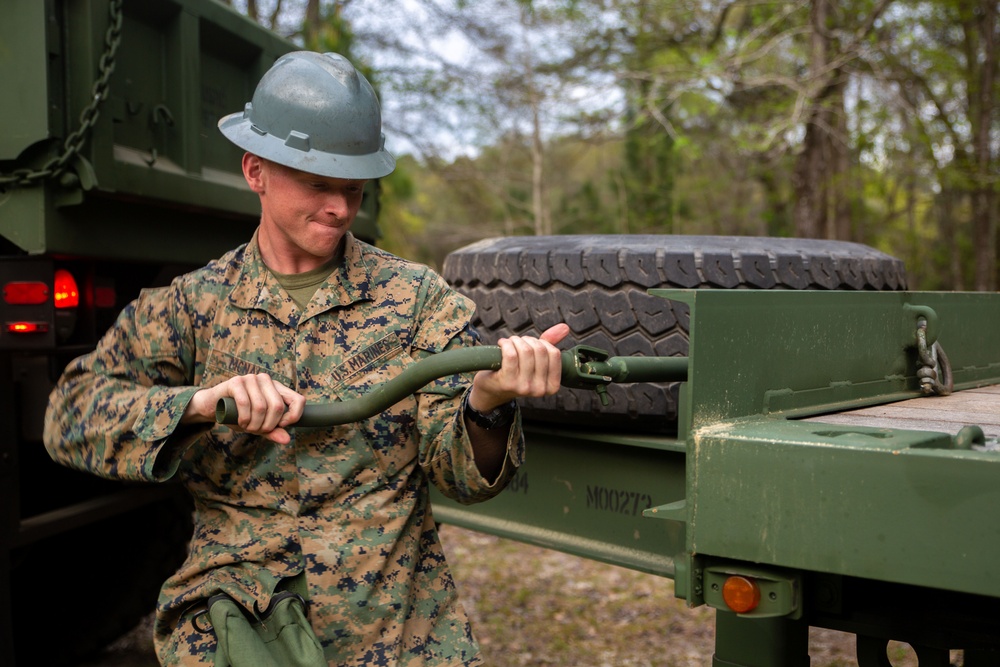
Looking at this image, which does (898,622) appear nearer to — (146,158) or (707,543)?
(707,543)

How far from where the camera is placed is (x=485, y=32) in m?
12.7

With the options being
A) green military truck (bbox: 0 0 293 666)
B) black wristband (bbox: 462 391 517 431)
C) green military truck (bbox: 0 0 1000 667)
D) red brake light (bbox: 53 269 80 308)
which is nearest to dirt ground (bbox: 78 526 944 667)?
green military truck (bbox: 0 0 293 666)

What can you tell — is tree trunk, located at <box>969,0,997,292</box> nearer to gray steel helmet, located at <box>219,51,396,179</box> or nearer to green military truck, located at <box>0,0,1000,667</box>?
green military truck, located at <box>0,0,1000,667</box>

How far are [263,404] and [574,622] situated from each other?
3.00 meters

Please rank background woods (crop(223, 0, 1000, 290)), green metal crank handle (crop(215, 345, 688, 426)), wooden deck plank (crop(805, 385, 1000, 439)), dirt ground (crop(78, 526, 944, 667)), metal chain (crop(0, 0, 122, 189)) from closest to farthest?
green metal crank handle (crop(215, 345, 688, 426)), wooden deck plank (crop(805, 385, 1000, 439)), metal chain (crop(0, 0, 122, 189)), dirt ground (crop(78, 526, 944, 667)), background woods (crop(223, 0, 1000, 290))

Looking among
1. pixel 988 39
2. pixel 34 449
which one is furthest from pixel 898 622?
pixel 988 39

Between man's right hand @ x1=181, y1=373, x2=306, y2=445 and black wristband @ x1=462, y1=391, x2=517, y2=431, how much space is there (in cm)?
33

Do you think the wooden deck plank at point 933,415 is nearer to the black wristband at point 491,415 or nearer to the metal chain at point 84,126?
the black wristband at point 491,415

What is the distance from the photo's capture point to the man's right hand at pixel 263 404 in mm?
1762

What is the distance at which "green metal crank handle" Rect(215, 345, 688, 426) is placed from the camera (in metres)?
1.75

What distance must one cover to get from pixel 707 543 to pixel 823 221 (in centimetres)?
717

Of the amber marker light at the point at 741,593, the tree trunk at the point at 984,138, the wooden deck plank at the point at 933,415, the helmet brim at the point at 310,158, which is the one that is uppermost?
the tree trunk at the point at 984,138

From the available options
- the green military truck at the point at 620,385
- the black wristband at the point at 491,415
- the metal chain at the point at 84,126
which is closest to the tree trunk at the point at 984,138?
the green military truck at the point at 620,385

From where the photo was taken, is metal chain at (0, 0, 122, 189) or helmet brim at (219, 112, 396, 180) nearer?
helmet brim at (219, 112, 396, 180)
